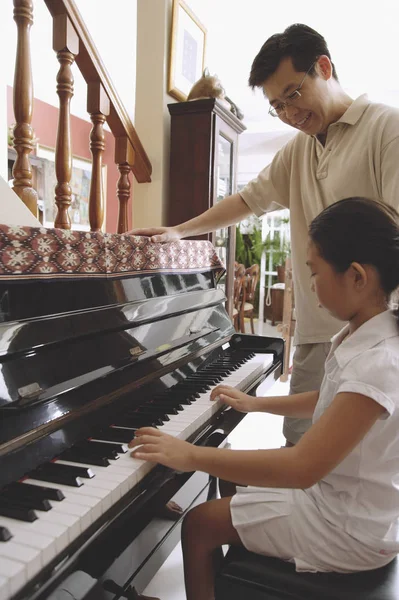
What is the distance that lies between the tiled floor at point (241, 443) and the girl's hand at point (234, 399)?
35 cm

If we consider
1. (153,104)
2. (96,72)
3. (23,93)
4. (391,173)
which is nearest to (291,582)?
(391,173)

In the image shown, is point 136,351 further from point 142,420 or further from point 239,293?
point 239,293

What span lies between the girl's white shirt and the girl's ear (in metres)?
0.07

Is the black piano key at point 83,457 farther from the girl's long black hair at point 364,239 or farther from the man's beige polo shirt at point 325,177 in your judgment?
the man's beige polo shirt at point 325,177

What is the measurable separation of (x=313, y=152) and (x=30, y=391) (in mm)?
1197

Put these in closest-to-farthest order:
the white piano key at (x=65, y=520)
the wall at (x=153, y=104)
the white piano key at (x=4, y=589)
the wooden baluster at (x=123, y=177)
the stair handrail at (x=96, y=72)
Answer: the white piano key at (x=4, y=589)
the white piano key at (x=65, y=520)
the stair handrail at (x=96, y=72)
the wooden baluster at (x=123, y=177)
the wall at (x=153, y=104)

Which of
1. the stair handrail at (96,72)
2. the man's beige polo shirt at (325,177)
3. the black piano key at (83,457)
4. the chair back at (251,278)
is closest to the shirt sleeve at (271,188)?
the man's beige polo shirt at (325,177)

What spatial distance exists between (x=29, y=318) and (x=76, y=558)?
1.57ft

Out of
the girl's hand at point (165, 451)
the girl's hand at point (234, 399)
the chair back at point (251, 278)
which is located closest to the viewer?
the girl's hand at point (165, 451)

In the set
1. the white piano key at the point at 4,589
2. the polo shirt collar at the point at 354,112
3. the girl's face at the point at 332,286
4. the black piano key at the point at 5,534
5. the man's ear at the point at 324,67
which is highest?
the man's ear at the point at 324,67

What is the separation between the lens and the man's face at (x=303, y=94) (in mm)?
1385

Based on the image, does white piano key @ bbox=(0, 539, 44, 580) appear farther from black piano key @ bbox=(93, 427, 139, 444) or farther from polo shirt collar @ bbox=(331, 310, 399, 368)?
polo shirt collar @ bbox=(331, 310, 399, 368)

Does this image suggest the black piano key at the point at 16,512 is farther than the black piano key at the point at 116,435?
No

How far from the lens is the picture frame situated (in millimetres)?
2699
